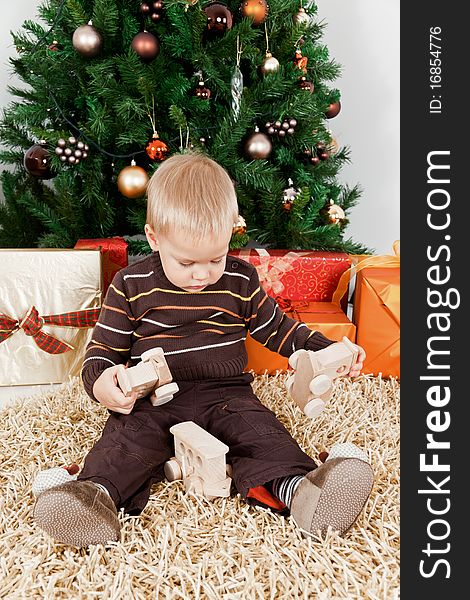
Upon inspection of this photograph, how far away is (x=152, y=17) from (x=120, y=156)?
32 centimetres

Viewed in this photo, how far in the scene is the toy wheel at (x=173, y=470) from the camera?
88 cm

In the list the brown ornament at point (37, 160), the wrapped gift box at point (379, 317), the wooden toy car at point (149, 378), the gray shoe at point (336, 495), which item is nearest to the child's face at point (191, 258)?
the wooden toy car at point (149, 378)

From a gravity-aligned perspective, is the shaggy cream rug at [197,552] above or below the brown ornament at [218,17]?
below

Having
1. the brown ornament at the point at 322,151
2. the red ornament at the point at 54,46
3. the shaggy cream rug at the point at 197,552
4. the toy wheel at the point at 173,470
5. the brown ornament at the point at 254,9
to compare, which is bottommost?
the shaggy cream rug at the point at 197,552

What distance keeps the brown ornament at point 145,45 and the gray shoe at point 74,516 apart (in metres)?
0.95

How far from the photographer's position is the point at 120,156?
4.53 ft

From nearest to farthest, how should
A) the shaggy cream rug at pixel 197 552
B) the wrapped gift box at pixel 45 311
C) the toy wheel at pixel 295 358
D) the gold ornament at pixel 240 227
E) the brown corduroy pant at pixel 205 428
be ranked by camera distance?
the shaggy cream rug at pixel 197 552
the brown corduroy pant at pixel 205 428
the toy wheel at pixel 295 358
the wrapped gift box at pixel 45 311
the gold ornament at pixel 240 227

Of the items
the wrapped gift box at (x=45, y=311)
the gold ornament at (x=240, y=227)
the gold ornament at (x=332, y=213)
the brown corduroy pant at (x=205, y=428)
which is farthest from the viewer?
the gold ornament at (x=332, y=213)

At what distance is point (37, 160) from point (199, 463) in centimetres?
88

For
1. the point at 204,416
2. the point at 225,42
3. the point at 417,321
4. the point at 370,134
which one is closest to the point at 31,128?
the point at 225,42

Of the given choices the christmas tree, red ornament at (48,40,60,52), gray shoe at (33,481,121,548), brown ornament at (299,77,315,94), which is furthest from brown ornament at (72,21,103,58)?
gray shoe at (33,481,121,548)

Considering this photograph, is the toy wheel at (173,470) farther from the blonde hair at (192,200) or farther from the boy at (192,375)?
the blonde hair at (192,200)

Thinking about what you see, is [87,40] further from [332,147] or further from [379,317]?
[379,317]

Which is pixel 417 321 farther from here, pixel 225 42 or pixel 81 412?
pixel 225 42
